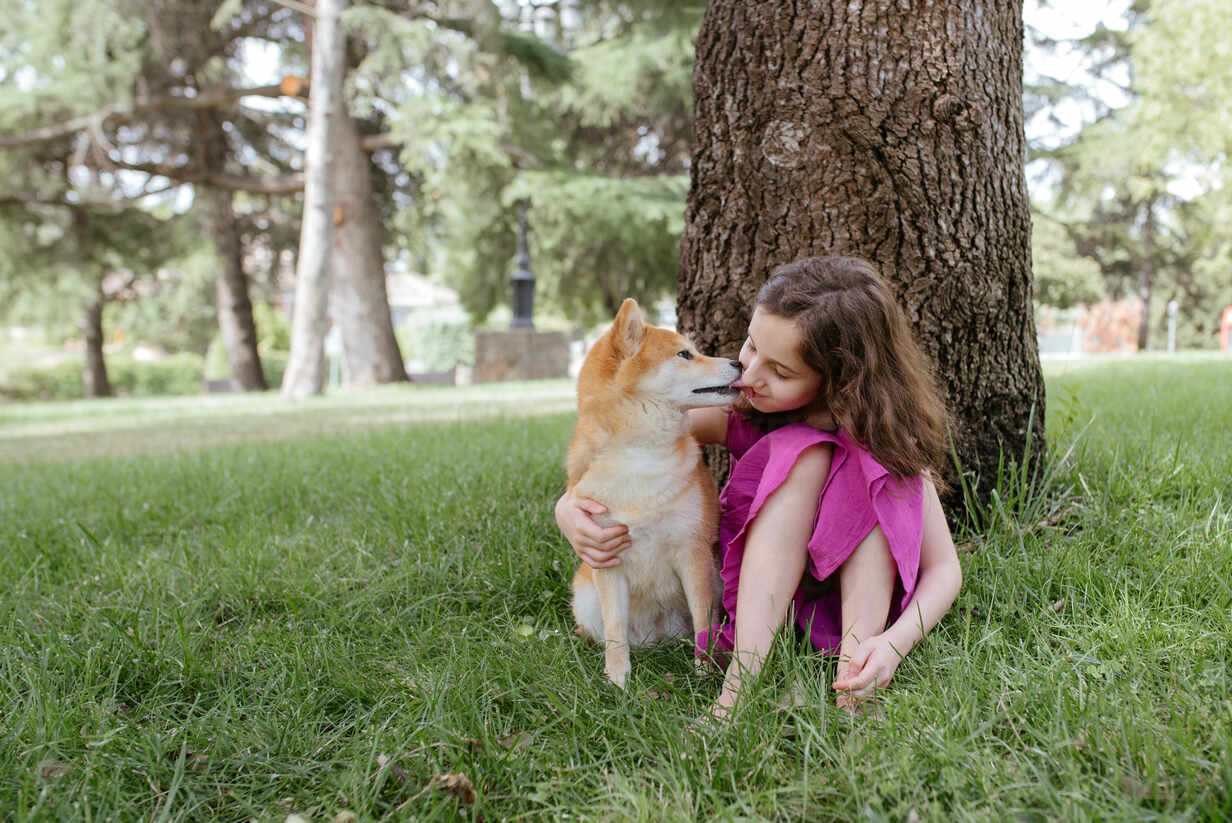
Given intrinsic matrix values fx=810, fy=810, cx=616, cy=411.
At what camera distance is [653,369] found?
2.29 metres

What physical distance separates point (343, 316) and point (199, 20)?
5.50m

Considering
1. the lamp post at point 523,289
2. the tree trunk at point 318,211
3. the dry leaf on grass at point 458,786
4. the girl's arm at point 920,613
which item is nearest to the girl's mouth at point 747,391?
the girl's arm at point 920,613

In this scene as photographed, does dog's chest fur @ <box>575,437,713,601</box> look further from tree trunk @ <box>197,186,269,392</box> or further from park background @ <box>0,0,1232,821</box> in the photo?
tree trunk @ <box>197,186,269,392</box>

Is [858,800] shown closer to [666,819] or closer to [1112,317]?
[666,819]

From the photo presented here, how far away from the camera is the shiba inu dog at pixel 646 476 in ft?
7.22

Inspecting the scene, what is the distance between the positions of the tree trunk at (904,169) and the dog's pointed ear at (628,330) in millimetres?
717

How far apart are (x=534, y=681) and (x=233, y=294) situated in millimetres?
17192

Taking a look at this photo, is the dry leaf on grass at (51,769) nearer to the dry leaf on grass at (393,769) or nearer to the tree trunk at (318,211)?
the dry leaf on grass at (393,769)

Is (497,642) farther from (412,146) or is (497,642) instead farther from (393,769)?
(412,146)

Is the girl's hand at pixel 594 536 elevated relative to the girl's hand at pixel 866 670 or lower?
elevated

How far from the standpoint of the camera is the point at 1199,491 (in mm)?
2828

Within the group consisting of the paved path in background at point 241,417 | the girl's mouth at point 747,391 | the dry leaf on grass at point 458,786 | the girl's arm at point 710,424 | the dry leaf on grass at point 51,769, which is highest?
the girl's mouth at point 747,391

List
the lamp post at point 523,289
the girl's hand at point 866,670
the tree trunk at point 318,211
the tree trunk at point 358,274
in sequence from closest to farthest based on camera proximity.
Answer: the girl's hand at point 866,670
the tree trunk at point 318,211
the tree trunk at point 358,274
the lamp post at point 523,289

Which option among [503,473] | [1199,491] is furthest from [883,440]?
[503,473]
